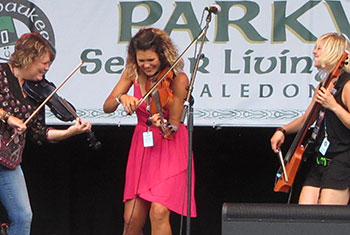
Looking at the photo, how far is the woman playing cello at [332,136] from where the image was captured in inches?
162

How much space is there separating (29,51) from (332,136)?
5.75ft

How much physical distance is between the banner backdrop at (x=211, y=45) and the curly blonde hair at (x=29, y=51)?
704 mm

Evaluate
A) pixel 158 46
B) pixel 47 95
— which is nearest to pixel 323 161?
pixel 158 46

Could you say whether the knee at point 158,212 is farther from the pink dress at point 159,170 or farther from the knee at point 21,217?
the knee at point 21,217

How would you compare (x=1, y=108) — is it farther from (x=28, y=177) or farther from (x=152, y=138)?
(x=28, y=177)

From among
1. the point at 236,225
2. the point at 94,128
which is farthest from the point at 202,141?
the point at 236,225

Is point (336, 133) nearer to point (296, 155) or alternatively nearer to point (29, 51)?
point (296, 155)

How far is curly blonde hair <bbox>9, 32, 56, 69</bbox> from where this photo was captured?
424 cm

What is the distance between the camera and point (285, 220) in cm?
330

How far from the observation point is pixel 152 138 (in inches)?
173

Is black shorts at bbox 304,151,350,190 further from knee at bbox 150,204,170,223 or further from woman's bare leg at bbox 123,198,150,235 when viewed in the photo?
woman's bare leg at bbox 123,198,150,235

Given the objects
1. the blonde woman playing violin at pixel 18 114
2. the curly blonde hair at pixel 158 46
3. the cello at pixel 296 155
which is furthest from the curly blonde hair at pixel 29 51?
the cello at pixel 296 155

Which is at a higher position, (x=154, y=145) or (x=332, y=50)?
(x=332, y=50)

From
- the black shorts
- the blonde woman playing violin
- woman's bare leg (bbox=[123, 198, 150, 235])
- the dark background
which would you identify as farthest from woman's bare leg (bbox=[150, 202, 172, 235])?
the dark background
